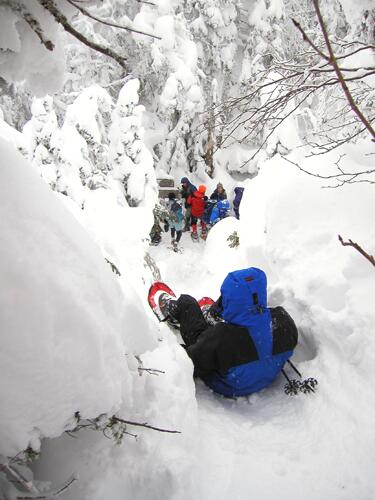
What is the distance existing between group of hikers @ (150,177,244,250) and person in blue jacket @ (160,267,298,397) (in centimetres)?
709

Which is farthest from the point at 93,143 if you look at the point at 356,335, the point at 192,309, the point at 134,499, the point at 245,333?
the point at 134,499

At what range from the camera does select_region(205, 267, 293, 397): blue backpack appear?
3.23 meters

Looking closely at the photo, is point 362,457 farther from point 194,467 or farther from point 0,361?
point 0,361

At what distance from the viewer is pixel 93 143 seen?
851 cm

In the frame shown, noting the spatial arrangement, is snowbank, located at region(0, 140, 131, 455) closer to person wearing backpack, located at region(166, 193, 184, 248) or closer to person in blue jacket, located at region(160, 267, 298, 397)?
person in blue jacket, located at region(160, 267, 298, 397)

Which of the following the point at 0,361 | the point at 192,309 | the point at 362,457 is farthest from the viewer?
the point at 192,309

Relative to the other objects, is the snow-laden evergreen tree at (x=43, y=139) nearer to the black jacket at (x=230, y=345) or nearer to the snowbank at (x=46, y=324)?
the black jacket at (x=230, y=345)

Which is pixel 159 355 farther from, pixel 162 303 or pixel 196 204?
pixel 196 204

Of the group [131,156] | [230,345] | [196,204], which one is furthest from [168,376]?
[196,204]

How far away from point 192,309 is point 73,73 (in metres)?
11.5

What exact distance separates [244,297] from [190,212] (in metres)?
8.59

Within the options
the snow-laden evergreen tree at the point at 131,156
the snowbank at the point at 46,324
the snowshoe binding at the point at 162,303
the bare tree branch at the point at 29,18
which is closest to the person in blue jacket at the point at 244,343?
the snowshoe binding at the point at 162,303

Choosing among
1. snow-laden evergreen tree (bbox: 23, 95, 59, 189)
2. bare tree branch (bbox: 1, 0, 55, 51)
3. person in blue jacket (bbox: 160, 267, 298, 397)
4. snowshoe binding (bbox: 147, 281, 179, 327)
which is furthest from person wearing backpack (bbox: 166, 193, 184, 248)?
bare tree branch (bbox: 1, 0, 55, 51)

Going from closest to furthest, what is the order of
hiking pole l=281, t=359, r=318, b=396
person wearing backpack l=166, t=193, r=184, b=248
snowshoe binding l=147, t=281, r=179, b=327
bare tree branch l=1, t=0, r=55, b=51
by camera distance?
bare tree branch l=1, t=0, r=55, b=51 < hiking pole l=281, t=359, r=318, b=396 < snowshoe binding l=147, t=281, r=179, b=327 < person wearing backpack l=166, t=193, r=184, b=248
